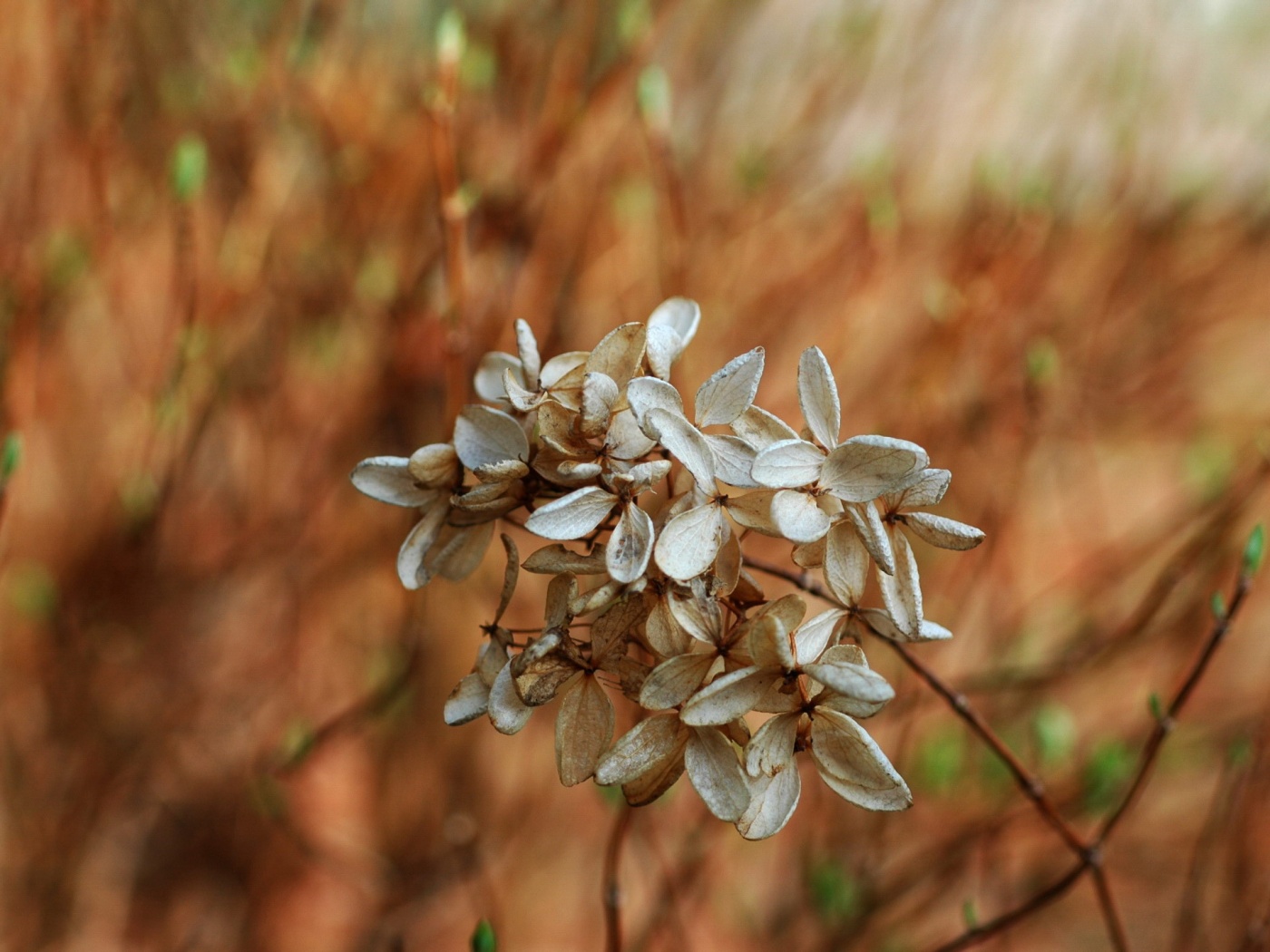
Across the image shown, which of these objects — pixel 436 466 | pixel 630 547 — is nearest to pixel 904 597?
pixel 630 547

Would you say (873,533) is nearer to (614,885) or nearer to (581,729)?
(581,729)

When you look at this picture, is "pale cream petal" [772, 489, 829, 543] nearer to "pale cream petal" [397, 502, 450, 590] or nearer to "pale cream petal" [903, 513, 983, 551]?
"pale cream petal" [903, 513, 983, 551]

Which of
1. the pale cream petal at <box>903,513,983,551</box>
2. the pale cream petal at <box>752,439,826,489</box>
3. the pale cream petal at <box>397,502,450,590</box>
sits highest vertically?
the pale cream petal at <box>752,439,826,489</box>

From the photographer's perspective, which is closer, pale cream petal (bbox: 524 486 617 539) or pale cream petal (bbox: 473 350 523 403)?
pale cream petal (bbox: 524 486 617 539)

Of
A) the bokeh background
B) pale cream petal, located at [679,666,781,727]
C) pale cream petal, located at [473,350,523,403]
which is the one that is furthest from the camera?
the bokeh background

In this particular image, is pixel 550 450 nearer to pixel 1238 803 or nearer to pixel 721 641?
pixel 721 641

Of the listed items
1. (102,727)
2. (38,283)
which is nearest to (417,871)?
(102,727)

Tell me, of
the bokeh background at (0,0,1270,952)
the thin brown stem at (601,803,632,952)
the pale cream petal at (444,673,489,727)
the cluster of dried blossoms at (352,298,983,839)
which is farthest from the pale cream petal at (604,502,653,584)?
the bokeh background at (0,0,1270,952)
